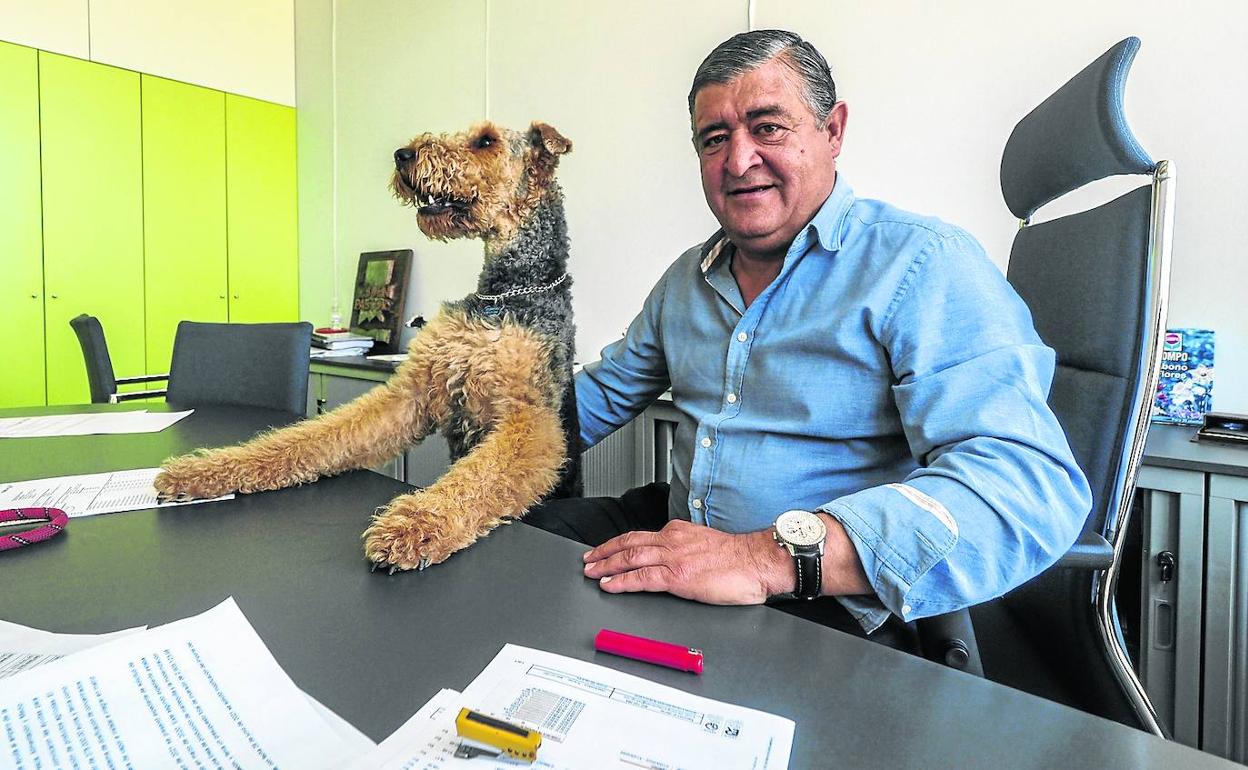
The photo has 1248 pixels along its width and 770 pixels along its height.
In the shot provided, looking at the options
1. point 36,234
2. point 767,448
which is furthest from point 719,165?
point 36,234

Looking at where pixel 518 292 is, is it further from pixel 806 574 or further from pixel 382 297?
pixel 382 297

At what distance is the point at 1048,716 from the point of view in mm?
492

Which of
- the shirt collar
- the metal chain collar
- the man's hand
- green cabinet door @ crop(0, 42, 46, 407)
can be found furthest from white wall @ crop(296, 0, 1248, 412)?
the man's hand

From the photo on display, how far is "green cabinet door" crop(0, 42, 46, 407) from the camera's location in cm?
336

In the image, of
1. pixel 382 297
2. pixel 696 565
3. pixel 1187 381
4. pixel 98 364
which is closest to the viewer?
pixel 696 565


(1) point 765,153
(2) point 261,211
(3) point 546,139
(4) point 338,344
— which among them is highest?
(2) point 261,211

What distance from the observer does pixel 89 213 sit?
12.0 feet

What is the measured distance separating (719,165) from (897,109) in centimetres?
133

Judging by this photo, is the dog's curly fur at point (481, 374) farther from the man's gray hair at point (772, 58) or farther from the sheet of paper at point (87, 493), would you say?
the man's gray hair at point (772, 58)

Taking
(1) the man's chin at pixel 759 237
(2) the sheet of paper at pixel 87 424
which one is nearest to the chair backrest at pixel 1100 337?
(1) the man's chin at pixel 759 237

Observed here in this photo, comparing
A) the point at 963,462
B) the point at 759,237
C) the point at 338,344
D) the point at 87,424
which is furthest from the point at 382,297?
the point at 963,462

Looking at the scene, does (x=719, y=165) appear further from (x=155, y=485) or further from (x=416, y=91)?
(x=416, y=91)

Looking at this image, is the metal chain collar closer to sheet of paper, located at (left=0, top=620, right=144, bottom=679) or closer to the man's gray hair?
the man's gray hair

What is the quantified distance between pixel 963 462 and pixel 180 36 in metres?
4.76
